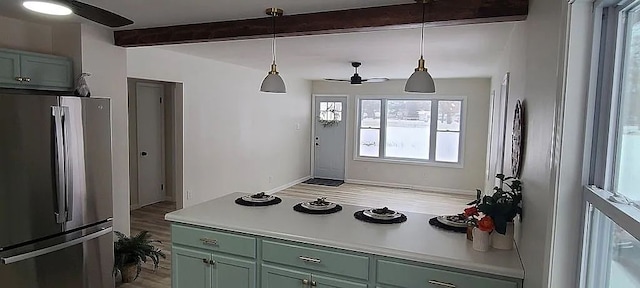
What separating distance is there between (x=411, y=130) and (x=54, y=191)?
6760 millimetres

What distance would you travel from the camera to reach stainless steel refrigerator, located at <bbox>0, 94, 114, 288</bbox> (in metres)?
2.71

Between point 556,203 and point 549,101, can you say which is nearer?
point 556,203

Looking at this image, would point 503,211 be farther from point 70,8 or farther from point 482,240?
point 70,8

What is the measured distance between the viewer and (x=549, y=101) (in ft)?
4.69

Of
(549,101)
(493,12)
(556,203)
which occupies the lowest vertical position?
(556,203)

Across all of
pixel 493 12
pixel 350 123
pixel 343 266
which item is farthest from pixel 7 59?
pixel 350 123

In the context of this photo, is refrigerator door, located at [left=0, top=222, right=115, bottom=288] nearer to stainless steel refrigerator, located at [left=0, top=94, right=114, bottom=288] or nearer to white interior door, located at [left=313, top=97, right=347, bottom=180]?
stainless steel refrigerator, located at [left=0, top=94, right=114, bottom=288]

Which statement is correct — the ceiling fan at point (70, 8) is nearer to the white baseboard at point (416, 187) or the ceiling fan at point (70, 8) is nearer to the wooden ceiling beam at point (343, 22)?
the wooden ceiling beam at point (343, 22)

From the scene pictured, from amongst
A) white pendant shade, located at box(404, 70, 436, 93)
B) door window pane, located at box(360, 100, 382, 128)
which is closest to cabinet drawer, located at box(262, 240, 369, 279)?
white pendant shade, located at box(404, 70, 436, 93)

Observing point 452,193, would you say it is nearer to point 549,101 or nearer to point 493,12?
point 493,12

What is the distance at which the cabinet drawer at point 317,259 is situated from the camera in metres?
2.19

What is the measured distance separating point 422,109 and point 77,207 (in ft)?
22.0

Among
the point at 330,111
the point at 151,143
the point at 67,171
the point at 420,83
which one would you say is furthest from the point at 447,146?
the point at 67,171

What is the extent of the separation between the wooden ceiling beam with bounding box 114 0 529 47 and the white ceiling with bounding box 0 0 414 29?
2.4 inches
